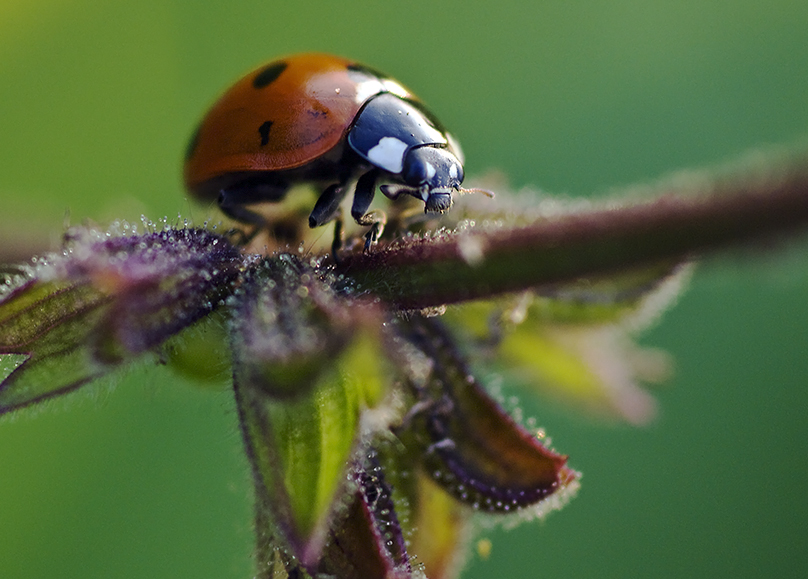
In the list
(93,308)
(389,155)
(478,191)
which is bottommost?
(93,308)

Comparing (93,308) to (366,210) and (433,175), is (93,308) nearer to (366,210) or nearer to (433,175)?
(366,210)

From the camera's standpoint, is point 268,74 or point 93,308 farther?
point 268,74

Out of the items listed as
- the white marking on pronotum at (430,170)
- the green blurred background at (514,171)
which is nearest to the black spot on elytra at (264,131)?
the white marking on pronotum at (430,170)

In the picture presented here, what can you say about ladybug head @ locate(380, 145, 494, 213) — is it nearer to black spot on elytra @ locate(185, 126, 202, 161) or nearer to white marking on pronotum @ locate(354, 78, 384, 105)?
white marking on pronotum @ locate(354, 78, 384, 105)

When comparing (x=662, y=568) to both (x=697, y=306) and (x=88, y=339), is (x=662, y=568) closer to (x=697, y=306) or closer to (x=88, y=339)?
(x=697, y=306)

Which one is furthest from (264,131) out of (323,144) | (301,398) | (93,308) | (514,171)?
(514,171)

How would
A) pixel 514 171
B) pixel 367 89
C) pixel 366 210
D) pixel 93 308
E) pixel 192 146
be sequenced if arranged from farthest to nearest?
pixel 514 171 < pixel 192 146 < pixel 367 89 < pixel 366 210 < pixel 93 308
